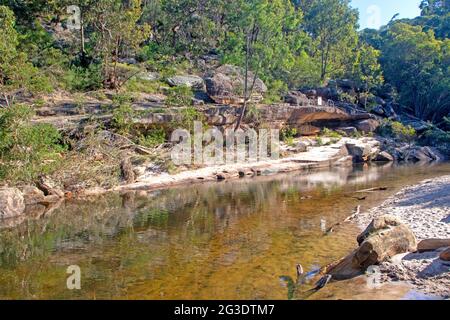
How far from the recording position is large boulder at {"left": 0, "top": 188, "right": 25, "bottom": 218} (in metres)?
15.3

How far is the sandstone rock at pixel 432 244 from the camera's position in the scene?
341 inches

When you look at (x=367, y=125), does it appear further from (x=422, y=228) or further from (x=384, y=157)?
(x=422, y=228)

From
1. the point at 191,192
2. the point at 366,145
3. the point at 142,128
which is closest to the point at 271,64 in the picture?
the point at 366,145

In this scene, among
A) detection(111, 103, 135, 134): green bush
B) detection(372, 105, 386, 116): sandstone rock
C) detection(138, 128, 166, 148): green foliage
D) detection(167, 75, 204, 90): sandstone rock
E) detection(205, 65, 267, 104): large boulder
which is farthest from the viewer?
detection(372, 105, 386, 116): sandstone rock

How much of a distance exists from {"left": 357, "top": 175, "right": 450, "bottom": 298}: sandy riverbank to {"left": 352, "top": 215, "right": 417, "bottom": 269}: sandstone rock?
0.19 meters

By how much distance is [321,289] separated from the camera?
305 inches

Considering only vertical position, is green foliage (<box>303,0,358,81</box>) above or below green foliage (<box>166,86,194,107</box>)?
above

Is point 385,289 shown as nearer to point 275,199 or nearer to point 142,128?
point 275,199

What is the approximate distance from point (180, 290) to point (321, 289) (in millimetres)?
2682

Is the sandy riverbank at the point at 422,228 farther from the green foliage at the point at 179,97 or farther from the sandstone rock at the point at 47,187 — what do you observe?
the green foliage at the point at 179,97

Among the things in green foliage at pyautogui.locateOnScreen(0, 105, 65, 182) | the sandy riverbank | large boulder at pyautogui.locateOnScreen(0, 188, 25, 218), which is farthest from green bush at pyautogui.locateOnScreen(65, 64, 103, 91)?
the sandy riverbank

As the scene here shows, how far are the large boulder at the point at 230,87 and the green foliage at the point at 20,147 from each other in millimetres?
16852

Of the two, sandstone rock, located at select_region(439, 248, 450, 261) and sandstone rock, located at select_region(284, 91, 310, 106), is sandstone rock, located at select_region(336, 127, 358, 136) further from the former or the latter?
sandstone rock, located at select_region(439, 248, 450, 261)

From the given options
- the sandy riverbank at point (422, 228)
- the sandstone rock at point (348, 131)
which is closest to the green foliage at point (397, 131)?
the sandstone rock at point (348, 131)
